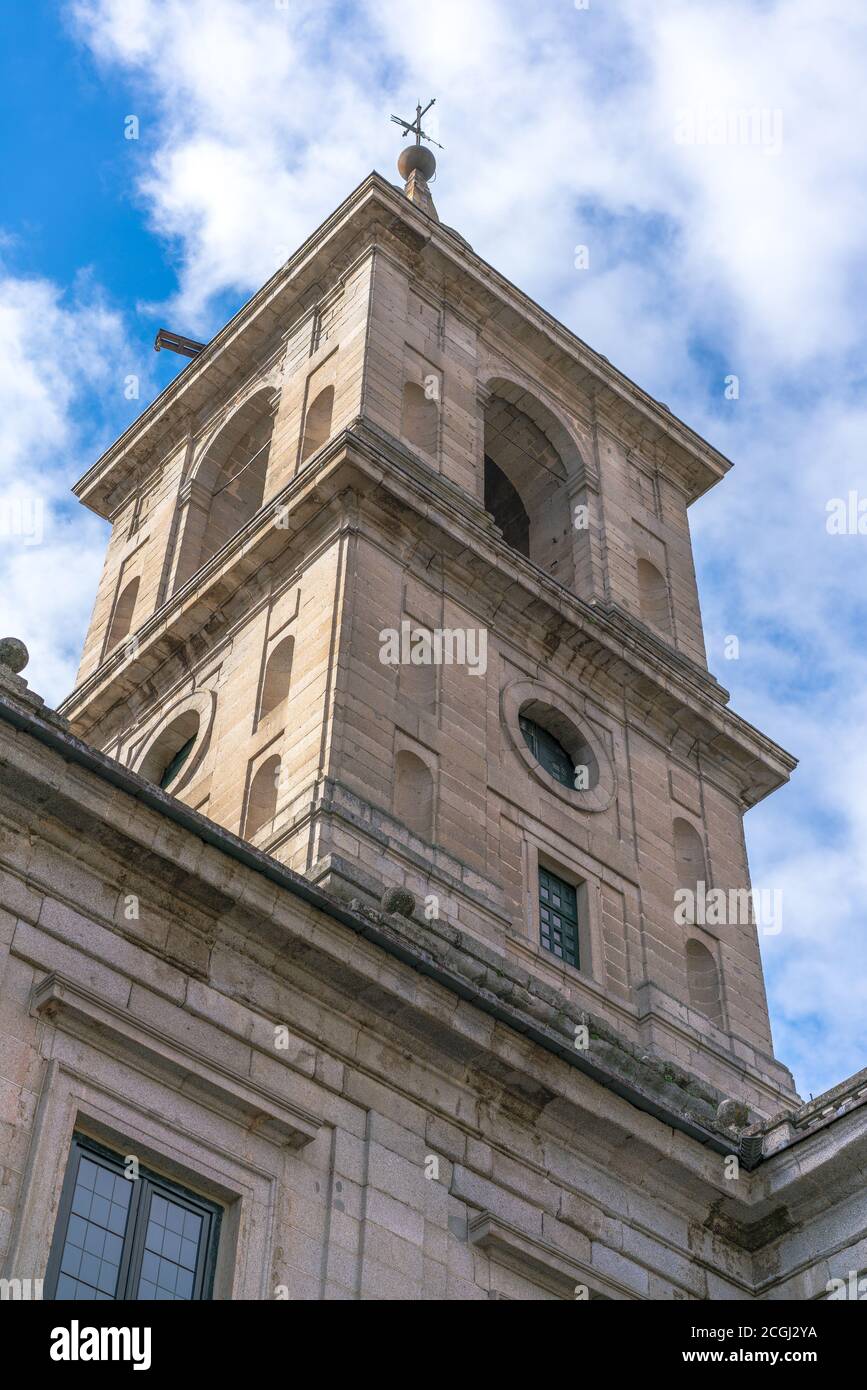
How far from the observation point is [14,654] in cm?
2377

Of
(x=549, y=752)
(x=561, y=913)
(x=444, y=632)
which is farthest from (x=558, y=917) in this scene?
(x=444, y=632)

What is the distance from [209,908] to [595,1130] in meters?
5.14

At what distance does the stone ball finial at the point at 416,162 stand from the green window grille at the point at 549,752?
65.0 ft

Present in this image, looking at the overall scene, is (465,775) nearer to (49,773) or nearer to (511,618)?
(511,618)

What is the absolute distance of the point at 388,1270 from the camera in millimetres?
21891

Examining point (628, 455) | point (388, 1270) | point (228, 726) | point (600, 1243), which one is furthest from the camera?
point (628, 455)

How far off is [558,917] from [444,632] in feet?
17.1

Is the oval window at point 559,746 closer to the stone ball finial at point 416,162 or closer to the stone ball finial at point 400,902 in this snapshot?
the stone ball finial at point 400,902

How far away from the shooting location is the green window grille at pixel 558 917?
113ft

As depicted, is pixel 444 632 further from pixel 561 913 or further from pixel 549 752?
pixel 561 913

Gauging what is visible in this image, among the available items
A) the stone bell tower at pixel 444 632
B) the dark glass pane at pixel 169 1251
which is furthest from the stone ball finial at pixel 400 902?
the dark glass pane at pixel 169 1251
